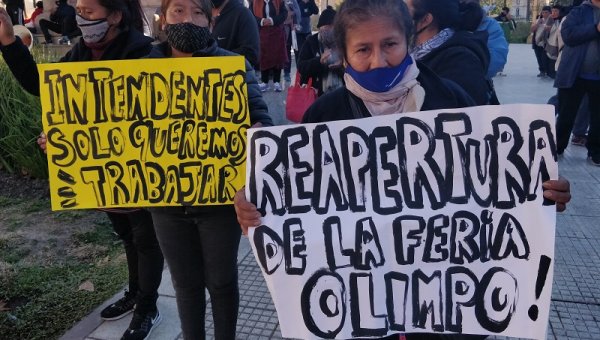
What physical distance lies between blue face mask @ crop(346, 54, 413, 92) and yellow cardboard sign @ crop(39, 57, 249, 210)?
0.62m

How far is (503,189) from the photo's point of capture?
1663 mm

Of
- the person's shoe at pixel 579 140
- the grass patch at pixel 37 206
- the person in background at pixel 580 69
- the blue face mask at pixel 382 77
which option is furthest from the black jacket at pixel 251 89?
the person's shoe at pixel 579 140

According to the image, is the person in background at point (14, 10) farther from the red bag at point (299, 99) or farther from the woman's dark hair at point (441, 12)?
the woman's dark hair at point (441, 12)

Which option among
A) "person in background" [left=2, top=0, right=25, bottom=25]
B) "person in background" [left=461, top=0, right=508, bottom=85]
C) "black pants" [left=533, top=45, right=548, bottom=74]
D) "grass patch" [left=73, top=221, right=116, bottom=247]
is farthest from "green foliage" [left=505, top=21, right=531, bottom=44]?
"grass patch" [left=73, top=221, right=116, bottom=247]

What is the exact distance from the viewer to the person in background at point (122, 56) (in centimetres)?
245

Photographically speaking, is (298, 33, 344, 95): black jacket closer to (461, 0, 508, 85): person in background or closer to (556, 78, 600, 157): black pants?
(461, 0, 508, 85): person in background

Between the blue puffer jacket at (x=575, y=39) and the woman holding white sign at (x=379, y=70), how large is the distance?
14.2 feet

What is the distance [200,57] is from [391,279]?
45.8 inches

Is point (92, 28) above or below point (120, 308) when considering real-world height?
above

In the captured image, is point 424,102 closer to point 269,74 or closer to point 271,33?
point 271,33

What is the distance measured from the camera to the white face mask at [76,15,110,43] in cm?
244

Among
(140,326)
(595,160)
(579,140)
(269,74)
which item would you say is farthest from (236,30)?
(269,74)

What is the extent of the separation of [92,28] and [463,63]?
1741mm

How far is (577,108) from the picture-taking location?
18.6 ft
